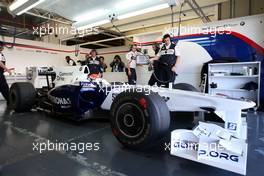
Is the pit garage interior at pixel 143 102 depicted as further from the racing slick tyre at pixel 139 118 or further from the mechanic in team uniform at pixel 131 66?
the mechanic in team uniform at pixel 131 66

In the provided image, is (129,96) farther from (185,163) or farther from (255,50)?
(255,50)

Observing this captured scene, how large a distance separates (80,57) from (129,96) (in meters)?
9.25

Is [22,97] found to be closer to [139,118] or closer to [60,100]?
[60,100]

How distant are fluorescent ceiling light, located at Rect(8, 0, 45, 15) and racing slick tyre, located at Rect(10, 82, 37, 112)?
1.57 meters

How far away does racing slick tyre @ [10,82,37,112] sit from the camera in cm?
367

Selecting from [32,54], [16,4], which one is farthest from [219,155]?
[32,54]

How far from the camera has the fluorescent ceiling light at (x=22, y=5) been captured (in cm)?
365

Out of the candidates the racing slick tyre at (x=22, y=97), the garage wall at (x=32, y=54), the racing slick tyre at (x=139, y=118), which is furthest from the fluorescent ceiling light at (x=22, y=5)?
the garage wall at (x=32, y=54)

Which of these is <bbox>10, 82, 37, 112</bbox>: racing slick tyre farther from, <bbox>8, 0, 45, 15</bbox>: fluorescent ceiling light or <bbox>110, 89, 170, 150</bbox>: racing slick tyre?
<bbox>110, 89, 170, 150</bbox>: racing slick tyre

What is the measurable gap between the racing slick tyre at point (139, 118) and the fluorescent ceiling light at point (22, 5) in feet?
9.46

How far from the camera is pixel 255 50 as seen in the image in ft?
15.8

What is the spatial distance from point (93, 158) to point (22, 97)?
2578 millimetres

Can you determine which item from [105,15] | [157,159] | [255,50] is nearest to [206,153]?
[157,159]

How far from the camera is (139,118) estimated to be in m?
1.84
